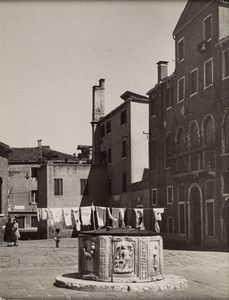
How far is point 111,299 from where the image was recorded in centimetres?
953

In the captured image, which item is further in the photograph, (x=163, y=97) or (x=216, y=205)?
(x=163, y=97)

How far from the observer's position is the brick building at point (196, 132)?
24.6 meters

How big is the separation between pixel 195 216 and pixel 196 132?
4.34 meters

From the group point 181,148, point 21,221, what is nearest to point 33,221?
point 21,221

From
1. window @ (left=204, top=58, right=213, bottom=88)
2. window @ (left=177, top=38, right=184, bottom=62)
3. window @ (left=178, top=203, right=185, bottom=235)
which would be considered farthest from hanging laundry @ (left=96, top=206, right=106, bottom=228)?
window @ (left=204, top=58, right=213, bottom=88)

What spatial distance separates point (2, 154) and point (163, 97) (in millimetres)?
10261

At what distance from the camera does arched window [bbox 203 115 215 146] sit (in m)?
25.5

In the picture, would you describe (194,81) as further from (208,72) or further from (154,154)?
(154,154)

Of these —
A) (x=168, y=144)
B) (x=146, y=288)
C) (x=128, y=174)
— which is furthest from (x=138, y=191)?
(x=146, y=288)

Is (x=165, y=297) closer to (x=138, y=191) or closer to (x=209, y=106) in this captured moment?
(x=209, y=106)

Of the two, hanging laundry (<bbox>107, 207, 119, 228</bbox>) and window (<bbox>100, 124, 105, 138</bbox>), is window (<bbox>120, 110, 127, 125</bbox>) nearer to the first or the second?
window (<bbox>100, 124, 105, 138</bbox>)

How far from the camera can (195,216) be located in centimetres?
2706

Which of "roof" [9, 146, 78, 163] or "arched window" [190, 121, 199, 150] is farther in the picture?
"roof" [9, 146, 78, 163]

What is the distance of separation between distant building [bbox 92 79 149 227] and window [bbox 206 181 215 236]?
8830 millimetres
